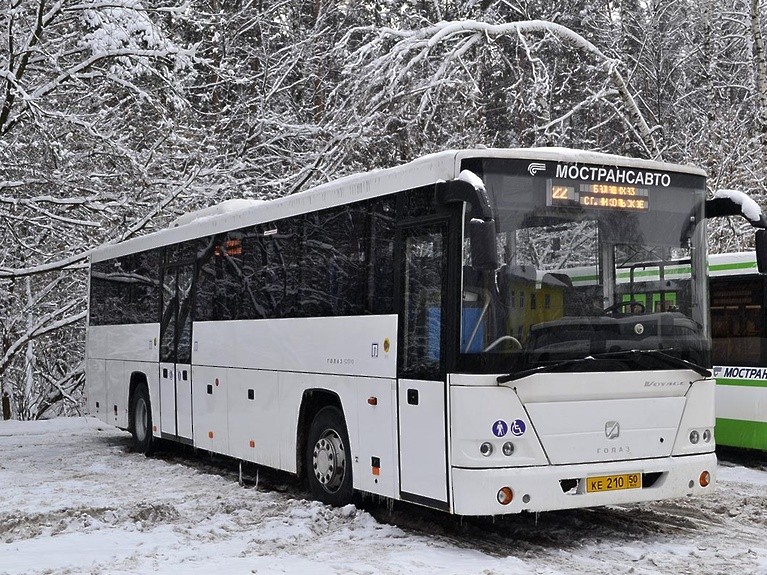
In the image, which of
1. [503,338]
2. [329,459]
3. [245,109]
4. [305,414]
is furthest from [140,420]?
[503,338]

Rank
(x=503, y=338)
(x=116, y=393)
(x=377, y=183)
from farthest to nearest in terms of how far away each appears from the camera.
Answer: (x=116, y=393), (x=377, y=183), (x=503, y=338)

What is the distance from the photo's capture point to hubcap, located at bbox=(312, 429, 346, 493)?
425 inches

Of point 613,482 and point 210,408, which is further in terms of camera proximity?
point 210,408

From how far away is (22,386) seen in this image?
2967cm

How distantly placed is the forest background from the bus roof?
3865 millimetres

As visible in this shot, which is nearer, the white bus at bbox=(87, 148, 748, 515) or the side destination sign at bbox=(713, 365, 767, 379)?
the white bus at bbox=(87, 148, 748, 515)

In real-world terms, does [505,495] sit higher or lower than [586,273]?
lower

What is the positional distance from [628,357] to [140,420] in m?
9.17

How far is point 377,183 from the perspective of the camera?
10.2 meters

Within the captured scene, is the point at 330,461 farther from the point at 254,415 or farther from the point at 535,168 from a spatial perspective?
the point at 535,168

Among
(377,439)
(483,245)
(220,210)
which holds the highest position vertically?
(220,210)

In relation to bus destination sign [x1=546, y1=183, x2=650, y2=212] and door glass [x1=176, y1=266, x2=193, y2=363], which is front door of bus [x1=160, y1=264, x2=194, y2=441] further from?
bus destination sign [x1=546, y1=183, x2=650, y2=212]

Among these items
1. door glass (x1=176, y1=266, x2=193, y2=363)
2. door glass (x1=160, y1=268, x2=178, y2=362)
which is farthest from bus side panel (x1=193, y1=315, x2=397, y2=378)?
door glass (x1=160, y1=268, x2=178, y2=362)

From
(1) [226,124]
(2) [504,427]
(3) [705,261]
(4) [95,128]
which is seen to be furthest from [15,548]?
(1) [226,124]
